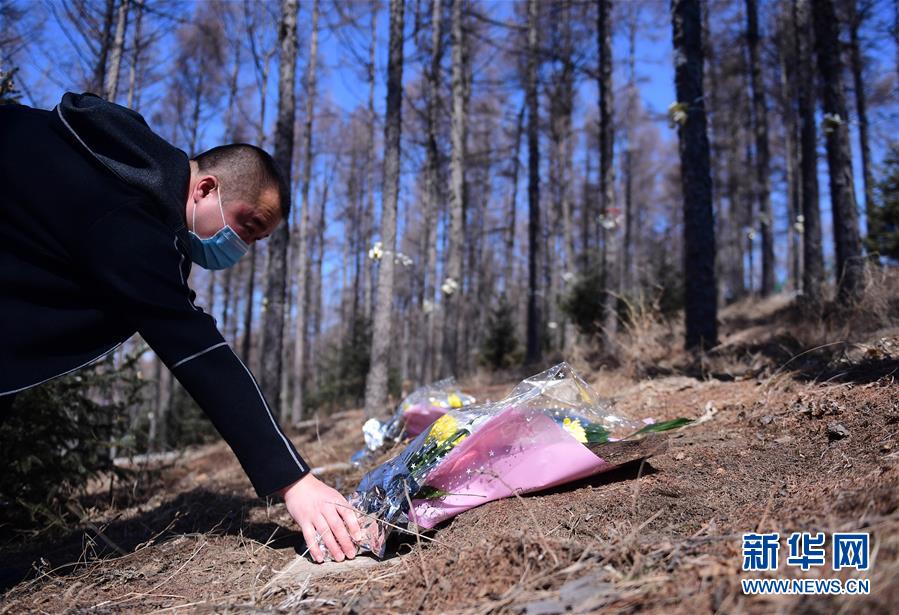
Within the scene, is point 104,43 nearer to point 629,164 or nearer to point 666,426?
point 666,426

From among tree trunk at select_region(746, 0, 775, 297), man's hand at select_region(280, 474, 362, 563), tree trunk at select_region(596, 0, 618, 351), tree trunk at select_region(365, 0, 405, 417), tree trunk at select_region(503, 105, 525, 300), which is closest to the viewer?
man's hand at select_region(280, 474, 362, 563)

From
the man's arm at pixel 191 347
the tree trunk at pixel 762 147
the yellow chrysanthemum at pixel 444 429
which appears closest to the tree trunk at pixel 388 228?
the yellow chrysanthemum at pixel 444 429

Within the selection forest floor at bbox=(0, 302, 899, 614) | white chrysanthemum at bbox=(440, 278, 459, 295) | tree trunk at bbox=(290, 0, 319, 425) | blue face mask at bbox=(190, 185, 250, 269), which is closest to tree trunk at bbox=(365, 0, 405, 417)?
white chrysanthemum at bbox=(440, 278, 459, 295)

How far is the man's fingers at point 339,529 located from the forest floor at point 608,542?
0.07 meters

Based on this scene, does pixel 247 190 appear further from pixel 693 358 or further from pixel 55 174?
pixel 693 358

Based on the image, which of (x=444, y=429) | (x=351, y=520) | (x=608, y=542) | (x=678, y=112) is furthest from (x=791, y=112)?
(x=351, y=520)

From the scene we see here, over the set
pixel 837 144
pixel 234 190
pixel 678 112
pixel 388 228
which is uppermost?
pixel 678 112

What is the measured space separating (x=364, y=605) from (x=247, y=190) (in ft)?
4.62

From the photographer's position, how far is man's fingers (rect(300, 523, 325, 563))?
179 cm

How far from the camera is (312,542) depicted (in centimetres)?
183

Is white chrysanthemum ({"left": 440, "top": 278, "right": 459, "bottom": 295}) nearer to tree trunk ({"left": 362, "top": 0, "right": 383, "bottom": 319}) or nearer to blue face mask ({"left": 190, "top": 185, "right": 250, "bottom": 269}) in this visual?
tree trunk ({"left": 362, "top": 0, "right": 383, "bottom": 319})

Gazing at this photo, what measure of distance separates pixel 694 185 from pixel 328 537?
645 cm

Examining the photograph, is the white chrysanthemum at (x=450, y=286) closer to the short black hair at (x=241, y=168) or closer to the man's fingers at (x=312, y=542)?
the short black hair at (x=241, y=168)

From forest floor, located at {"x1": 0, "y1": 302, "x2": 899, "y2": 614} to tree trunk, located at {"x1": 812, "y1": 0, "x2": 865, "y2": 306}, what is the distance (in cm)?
455
